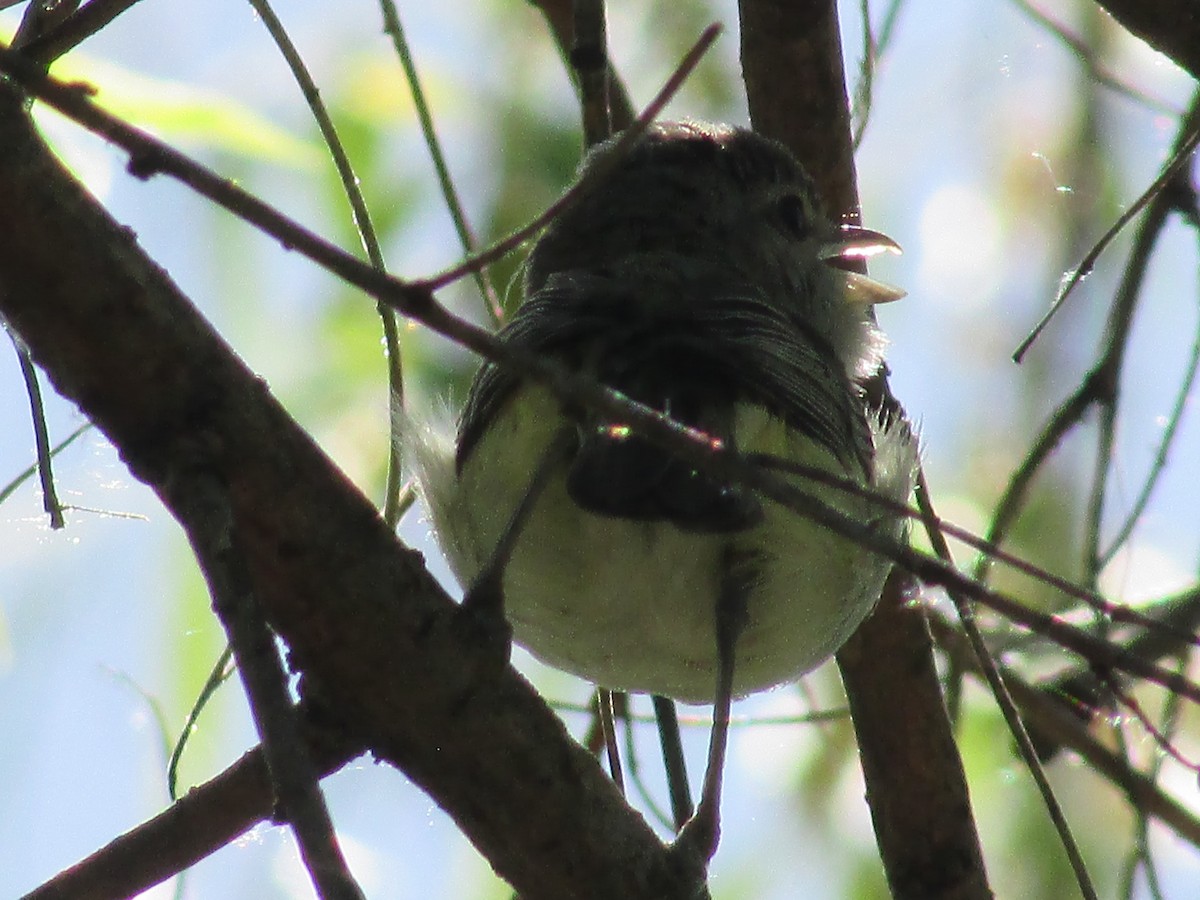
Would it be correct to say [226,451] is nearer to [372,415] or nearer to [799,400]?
[799,400]

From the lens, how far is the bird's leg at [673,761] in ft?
8.45

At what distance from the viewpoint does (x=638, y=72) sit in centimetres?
399

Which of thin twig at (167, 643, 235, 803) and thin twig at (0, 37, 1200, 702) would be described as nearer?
thin twig at (0, 37, 1200, 702)

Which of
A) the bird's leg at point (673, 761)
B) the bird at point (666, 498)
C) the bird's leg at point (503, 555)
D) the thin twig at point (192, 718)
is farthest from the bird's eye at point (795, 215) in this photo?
the thin twig at point (192, 718)

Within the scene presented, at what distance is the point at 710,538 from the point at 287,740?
4.10ft

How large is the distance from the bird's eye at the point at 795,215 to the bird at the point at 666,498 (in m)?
0.45

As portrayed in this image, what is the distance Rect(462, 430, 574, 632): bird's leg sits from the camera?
5.90 feet

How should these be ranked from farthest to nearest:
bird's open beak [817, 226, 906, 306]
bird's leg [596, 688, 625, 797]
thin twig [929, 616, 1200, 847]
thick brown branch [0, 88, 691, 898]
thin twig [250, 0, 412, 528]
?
bird's open beak [817, 226, 906, 306] < bird's leg [596, 688, 625, 797] < thin twig [250, 0, 412, 528] < thin twig [929, 616, 1200, 847] < thick brown branch [0, 88, 691, 898]

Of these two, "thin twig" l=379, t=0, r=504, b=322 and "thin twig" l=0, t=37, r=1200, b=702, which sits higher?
"thin twig" l=379, t=0, r=504, b=322

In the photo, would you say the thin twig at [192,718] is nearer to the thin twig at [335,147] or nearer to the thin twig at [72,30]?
the thin twig at [335,147]

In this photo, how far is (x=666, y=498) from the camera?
1875 mm

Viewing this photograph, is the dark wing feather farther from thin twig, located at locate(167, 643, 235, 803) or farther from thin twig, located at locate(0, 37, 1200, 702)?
thin twig, located at locate(0, 37, 1200, 702)

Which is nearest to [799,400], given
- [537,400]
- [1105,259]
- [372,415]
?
[537,400]

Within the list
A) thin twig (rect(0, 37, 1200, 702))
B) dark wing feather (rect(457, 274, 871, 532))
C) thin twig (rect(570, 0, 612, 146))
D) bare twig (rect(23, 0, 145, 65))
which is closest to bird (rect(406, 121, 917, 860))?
dark wing feather (rect(457, 274, 871, 532))
